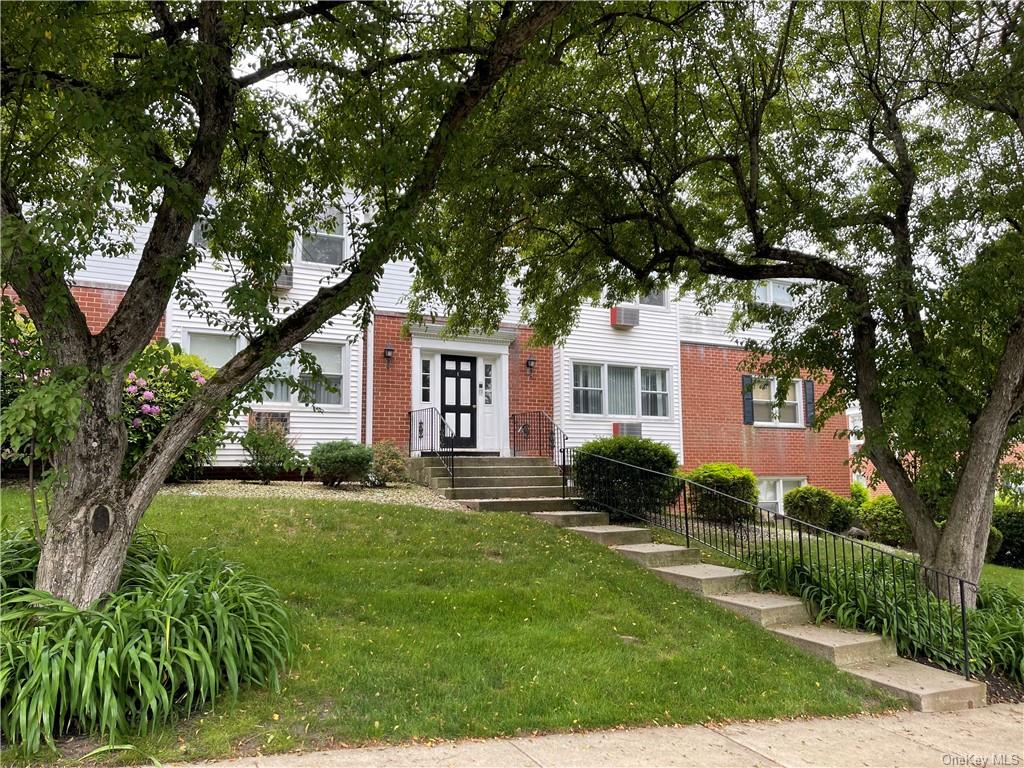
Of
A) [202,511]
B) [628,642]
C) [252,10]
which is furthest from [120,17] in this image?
[628,642]

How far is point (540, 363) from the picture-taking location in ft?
54.9

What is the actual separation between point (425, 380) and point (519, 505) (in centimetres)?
469

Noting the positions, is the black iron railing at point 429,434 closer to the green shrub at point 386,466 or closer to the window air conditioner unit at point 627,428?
the green shrub at point 386,466

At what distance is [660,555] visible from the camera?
9.27m

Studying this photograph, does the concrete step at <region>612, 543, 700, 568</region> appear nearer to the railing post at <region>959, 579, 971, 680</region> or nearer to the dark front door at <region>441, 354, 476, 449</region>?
the railing post at <region>959, 579, 971, 680</region>

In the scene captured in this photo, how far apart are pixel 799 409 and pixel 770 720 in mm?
15576

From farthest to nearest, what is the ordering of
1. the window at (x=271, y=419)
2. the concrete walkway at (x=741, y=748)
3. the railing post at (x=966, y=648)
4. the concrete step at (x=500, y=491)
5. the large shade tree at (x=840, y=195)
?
the window at (x=271, y=419), the concrete step at (x=500, y=491), the large shade tree at (x=840, y=195), the railing post at (x=966, y=648), the concrete walkway at (x=741, y=748)

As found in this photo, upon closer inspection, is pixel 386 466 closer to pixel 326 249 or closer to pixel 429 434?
pixel 429 434

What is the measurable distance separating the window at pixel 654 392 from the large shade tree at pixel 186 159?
37.1ft

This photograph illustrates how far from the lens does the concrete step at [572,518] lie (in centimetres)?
1128

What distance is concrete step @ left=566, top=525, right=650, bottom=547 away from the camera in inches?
Result: 403

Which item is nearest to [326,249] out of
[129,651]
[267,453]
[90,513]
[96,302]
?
[96,302]

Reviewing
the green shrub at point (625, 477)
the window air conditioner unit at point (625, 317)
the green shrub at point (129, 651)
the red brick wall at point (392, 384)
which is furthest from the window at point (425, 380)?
the green shrub at point (129, 651)

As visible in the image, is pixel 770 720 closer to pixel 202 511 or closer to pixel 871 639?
pixel 871 639
